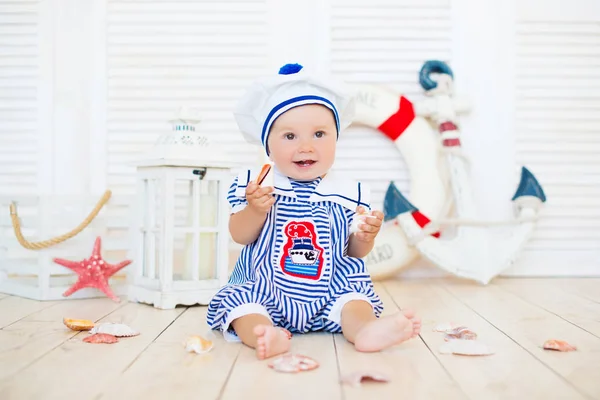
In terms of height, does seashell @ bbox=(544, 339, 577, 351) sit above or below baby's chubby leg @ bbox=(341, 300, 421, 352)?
below

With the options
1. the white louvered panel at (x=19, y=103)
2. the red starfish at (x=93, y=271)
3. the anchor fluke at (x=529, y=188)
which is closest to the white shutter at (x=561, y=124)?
the anchor fluke at (x=529, y=188)

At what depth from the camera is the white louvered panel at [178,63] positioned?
228cm

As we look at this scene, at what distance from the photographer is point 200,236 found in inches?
66.8

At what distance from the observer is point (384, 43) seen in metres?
2.29

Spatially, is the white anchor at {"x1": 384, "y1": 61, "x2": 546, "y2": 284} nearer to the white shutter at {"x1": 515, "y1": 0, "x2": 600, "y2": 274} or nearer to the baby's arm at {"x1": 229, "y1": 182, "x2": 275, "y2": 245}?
the white shutter at {"x1": 515, "y1": 0, "x2": 600, "y2": 274}

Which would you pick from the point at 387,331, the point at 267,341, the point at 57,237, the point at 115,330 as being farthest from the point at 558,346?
the point at 57,237

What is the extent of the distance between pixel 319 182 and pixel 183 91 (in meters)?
1.13

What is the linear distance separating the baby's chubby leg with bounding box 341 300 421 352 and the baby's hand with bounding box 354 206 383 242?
0.54 feet

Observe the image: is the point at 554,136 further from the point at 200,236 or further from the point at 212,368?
the point at 212,368

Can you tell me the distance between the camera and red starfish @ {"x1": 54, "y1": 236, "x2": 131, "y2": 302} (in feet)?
5.55

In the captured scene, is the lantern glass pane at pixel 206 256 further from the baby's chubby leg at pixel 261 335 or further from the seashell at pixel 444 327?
the seashell at pixel 444 327

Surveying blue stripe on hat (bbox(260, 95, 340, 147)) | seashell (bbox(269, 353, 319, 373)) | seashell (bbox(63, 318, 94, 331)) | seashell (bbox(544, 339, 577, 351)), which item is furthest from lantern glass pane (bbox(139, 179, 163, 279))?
seashell (bbox(544, 339, 577, 351))

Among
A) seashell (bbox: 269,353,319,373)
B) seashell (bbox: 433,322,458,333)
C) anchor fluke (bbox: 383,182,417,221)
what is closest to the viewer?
seashell (bbox: 269,353,319,373)

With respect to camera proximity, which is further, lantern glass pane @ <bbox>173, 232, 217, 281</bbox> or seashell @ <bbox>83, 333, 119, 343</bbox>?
lantern glass pane @ <bbox>173, 232, 217, 281</bbox>
